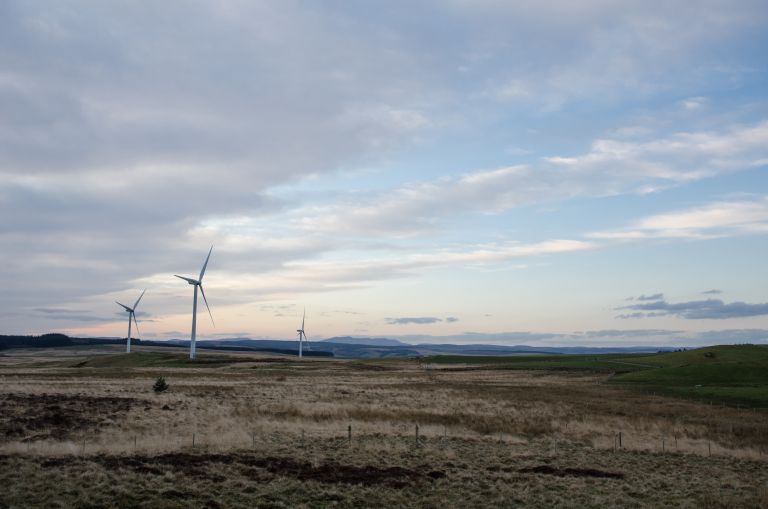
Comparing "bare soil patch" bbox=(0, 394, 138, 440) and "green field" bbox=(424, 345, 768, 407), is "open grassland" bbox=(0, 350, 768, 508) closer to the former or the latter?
"bare soil patch" bbox=(0, 394, 138, 440)

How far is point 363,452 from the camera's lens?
1149 inches

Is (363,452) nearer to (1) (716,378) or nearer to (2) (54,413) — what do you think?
(2) (54,413)

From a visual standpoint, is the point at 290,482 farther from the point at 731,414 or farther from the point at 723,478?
the point at 731,414

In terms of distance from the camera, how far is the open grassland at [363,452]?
2055 cm

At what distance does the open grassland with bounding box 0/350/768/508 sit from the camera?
20.5 meters

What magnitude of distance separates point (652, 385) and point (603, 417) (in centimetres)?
3425

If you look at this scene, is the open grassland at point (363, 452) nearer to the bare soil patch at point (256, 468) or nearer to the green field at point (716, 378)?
the bare soil patch at point (256, 468)

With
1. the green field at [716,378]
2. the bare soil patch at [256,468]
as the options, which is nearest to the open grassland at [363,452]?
the bare soil patch at [256,468]

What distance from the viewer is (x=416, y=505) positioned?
66.3ft

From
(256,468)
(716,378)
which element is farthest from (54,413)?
(716,378)

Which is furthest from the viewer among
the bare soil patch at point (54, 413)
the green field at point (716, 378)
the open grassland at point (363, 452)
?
the green field at point (716, 378)

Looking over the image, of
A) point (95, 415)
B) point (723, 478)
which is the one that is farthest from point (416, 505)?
point (95, 415)

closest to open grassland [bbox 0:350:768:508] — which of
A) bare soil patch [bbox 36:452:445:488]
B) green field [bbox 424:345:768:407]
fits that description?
bare soil patch [bbox 36:452:445:488]

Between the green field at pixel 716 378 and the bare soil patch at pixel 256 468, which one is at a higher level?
the bare soil patch at pixel 256 468
